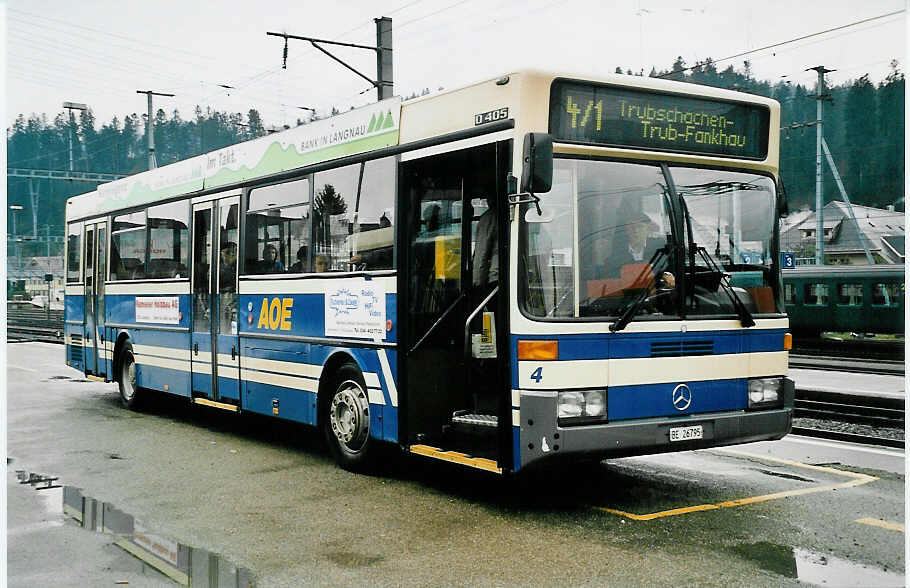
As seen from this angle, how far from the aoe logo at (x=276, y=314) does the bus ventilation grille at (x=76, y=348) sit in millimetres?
6593

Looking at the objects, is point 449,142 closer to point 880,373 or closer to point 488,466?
point 488,466

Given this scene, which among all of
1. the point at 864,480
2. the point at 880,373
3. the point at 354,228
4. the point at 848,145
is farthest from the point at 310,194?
the point at 848,145

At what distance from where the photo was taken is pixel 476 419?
816 centimetres

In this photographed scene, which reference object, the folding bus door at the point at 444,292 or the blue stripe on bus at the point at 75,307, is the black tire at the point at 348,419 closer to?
the folding bus door at the point at 444,292

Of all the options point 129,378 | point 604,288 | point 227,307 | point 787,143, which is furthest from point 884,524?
point 787,143

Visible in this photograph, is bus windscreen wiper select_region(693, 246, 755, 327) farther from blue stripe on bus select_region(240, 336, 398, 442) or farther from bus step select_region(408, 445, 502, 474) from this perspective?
blue stripe on bus select_region(240, 336, 398, 442)

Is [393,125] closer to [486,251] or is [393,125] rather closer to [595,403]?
Answer: [486,251]

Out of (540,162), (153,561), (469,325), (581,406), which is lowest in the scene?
(153,561)

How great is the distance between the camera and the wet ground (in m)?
6.07

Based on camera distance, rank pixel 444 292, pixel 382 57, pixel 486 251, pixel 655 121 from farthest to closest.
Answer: pixel 382 57 → pixel 444 292 → pixel 486 251 → pixel 655 121

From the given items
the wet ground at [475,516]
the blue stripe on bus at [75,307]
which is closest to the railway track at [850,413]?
the wet ground at [475,516]

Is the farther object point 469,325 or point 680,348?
point 469,325

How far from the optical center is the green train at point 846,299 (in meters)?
30.0

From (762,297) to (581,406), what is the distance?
6.27 feet
